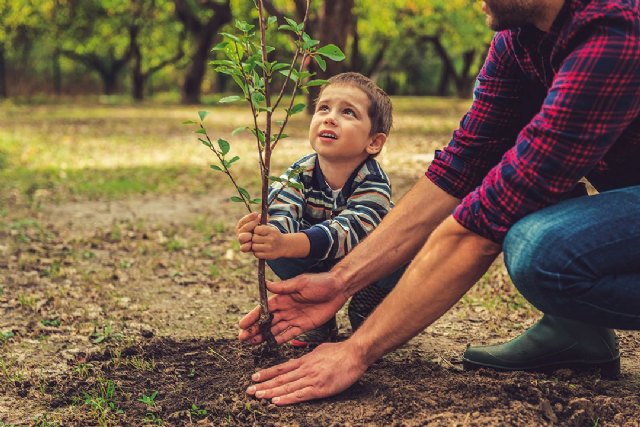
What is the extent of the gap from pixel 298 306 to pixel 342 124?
0.76 metres

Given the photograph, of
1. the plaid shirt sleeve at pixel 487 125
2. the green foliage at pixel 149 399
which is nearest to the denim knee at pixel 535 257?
the plaid shirt sleeve at pixel 487 125

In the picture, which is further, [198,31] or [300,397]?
[198,31]

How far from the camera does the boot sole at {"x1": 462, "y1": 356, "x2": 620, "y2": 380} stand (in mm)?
2957

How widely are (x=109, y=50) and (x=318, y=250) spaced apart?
3774 centimetres

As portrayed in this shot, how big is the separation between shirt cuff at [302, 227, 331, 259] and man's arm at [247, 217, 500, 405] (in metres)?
0.45

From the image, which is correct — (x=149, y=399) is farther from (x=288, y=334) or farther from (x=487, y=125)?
(x=487, y=125)

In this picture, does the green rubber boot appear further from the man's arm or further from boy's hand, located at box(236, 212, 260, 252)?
boy's hand, located at box(236, 212, 260, 252)

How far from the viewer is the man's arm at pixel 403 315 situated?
2.47 m

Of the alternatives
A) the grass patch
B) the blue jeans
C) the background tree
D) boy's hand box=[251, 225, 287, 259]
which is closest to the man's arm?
the blue jeans

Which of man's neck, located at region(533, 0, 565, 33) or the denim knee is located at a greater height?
man's neck, located at region(533, 0, 565, 33)

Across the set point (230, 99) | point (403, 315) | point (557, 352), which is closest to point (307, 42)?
point (230, 99)

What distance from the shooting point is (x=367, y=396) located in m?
2.66

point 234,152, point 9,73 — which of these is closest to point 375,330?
point 234,152

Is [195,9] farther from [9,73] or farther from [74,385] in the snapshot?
[74,385]
